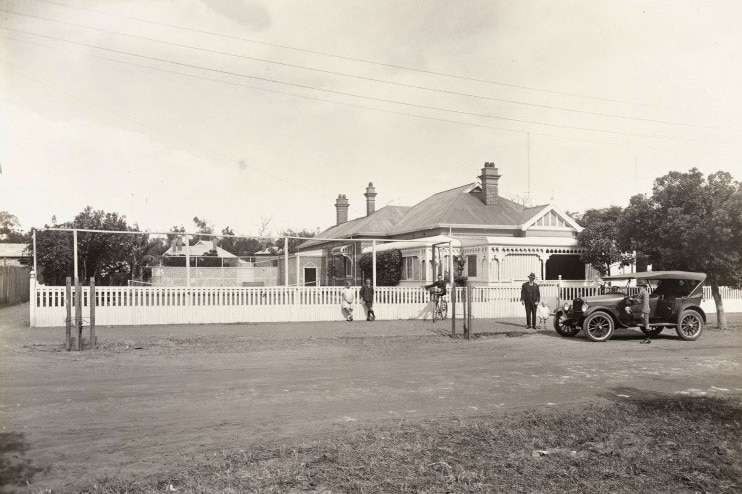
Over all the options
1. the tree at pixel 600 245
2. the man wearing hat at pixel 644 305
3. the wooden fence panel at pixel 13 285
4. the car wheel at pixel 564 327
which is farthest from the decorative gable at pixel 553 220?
the wooden fence panel at pixel 13 285

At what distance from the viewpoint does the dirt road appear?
5.52m

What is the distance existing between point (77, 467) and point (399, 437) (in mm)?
2875

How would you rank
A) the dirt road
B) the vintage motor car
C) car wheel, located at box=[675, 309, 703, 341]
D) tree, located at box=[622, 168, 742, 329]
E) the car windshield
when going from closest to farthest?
the dirt road, the vintage motor car, car wheel, located at box=[675, 309, 703, 341], the car windshield, tree, located at box=[622, 168, 742, 329]

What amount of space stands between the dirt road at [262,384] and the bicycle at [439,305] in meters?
3.84

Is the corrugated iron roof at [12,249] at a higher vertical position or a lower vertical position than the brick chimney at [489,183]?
lower

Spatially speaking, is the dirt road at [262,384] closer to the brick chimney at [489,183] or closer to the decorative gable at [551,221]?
the decorative gable at [551,221]

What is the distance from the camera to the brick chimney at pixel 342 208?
50969 mm

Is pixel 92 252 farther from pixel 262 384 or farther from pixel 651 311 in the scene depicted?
pixel 651 311

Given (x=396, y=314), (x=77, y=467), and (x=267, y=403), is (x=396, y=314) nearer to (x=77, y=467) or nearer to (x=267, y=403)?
(x=267, y=403)

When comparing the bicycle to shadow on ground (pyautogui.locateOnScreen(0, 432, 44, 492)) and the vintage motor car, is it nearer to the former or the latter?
the vintage motor car

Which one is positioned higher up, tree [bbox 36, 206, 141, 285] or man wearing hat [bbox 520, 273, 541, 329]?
tree [bbox 36, 206, 141, 285]

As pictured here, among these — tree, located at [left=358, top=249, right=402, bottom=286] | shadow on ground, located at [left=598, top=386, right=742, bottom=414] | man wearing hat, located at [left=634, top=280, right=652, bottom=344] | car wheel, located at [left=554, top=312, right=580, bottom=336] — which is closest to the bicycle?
car wheel, located at [left=554, top=312, right=580, bottom=336]

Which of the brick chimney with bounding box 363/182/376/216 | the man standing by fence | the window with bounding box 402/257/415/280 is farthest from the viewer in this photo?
the brick chimney with bounding box 363/182/376/216

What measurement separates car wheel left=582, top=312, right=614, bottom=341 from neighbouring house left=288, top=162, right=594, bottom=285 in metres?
6.06
